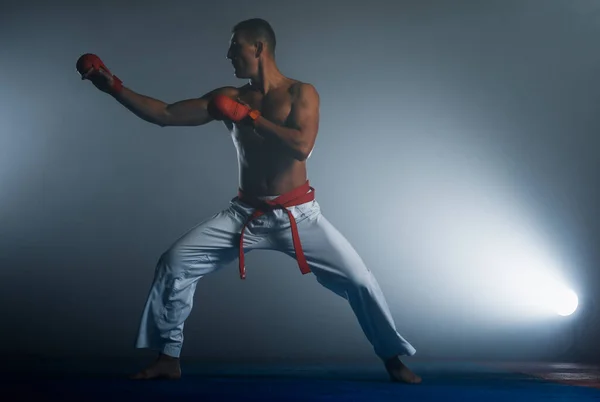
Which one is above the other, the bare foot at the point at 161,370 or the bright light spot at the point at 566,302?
the bright light spot at the point at 566,302

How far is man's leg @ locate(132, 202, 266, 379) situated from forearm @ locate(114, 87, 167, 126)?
51 centimetres

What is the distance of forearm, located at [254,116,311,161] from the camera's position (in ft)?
8.47

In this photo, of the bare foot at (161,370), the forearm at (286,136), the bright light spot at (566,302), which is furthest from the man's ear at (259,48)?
the bright light spot at (566,302)

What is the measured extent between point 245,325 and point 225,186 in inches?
30.2

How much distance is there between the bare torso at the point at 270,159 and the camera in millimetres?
2805

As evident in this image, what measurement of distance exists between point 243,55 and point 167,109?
0.41m

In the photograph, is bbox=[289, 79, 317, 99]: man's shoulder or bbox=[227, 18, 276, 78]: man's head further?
bbox=[227, 18, 276, 78]: man's head

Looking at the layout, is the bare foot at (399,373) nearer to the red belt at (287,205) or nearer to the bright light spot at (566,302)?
the red belt at (287,205)

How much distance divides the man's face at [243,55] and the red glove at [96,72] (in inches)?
20.5

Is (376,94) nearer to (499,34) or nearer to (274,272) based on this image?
(499,34)

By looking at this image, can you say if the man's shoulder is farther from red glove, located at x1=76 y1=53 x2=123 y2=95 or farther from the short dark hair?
red glove, located at x1=76 y1=53 x2=123 y2=95

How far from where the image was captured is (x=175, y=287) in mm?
2621

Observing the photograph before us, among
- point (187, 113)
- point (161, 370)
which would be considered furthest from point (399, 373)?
point (187, 113)

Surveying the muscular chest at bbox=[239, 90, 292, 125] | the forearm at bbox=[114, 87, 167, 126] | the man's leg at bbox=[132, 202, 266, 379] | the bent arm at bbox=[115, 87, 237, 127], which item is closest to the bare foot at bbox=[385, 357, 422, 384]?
the man's leg at bbox=[132, 202, 266, 379]
